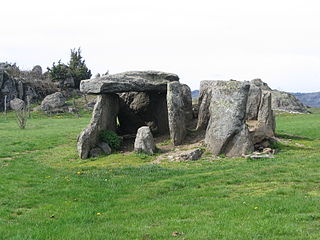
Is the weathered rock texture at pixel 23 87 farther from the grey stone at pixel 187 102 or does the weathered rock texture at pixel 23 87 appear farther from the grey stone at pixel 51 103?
the grey stone at pixel 187 102

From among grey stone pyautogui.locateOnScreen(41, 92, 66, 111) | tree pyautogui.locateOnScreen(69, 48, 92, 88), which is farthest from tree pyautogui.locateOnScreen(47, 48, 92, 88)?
grey stone pyautogui.locateOnScreen(41, 92, 66, 111)

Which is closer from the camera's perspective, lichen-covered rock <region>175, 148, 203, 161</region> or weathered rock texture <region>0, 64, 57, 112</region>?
lichen-covered rock <region>175, 148, 203, 161</region>

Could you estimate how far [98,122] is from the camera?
23453 mm

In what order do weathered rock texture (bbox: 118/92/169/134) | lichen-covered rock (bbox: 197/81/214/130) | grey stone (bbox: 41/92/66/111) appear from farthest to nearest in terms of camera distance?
grey stone (bbox: 41/92/66/111)
weathered rock texture (bbox: 118/92/169/134)
lichen-covered rock (bbox: 197/81/214/130)

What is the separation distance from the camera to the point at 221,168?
690 inches

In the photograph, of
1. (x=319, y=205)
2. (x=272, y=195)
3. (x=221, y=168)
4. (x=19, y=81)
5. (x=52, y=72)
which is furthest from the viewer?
(x=52, y=72)

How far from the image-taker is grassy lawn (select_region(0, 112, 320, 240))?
30.2 feet

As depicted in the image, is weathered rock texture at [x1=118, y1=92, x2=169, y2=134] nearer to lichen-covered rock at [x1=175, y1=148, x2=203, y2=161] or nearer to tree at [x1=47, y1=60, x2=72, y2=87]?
lichen-covered rock at [x1=175, y1=148, x2=203, y2=161]

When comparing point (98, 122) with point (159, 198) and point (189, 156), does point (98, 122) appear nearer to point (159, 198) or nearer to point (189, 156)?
point (189, 156)

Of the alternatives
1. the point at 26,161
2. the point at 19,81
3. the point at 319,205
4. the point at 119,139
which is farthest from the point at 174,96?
the point at 19,81

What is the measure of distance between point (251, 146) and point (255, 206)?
1056cm

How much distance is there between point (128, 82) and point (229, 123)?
6.48 m

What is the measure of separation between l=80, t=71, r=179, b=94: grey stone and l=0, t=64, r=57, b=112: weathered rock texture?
44.6 m

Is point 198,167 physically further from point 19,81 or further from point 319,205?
point 19,81
